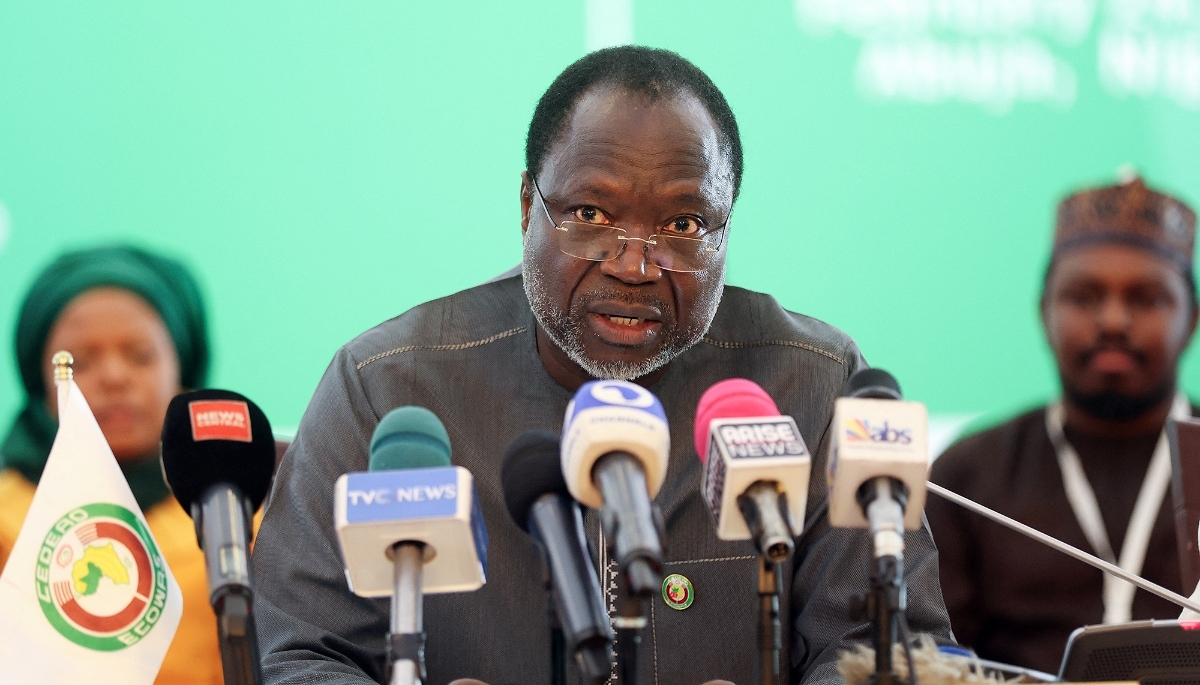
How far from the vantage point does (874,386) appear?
1.57m

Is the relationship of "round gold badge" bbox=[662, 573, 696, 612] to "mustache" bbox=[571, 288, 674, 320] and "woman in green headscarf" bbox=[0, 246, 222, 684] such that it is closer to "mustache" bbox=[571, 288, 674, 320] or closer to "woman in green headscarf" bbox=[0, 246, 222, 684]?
"mustache" bbox=[571, 288, 674, 320]

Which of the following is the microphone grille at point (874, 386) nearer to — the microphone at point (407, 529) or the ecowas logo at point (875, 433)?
the ecowas logo at point (875, 433)

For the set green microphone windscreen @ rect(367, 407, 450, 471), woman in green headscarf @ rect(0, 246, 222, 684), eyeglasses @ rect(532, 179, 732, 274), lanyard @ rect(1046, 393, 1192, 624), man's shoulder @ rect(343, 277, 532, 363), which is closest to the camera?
green microphone windscreen @ rect(367, 407, 450, 471)

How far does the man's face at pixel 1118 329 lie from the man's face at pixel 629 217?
196cm

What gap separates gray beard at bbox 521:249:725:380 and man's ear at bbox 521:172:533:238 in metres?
0.17

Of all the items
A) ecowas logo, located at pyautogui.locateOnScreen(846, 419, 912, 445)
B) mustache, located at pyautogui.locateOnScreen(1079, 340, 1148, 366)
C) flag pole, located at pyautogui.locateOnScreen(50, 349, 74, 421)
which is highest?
mustache, located at pyautogui.locateOnScreen(1079, 340, 1148, 366)

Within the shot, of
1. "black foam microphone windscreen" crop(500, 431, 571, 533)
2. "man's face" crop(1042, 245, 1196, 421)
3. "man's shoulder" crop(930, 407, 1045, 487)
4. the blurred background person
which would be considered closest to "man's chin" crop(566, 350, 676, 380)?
"black foam microphone windscreen" crop(500, 431, 571, 533)

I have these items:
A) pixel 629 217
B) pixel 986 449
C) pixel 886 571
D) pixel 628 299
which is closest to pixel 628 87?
pixel 629 217

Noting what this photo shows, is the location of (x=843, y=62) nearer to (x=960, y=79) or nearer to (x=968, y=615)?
(x=960, y=79)

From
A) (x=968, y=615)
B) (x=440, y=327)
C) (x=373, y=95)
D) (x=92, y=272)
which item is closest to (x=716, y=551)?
(x=440, y=327)

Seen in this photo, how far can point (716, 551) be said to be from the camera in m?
2.37

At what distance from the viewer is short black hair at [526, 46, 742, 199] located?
2.40 meters

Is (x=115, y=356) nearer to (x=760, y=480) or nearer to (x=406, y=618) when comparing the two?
(x=406, y=618)

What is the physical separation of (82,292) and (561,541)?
7.45ft
